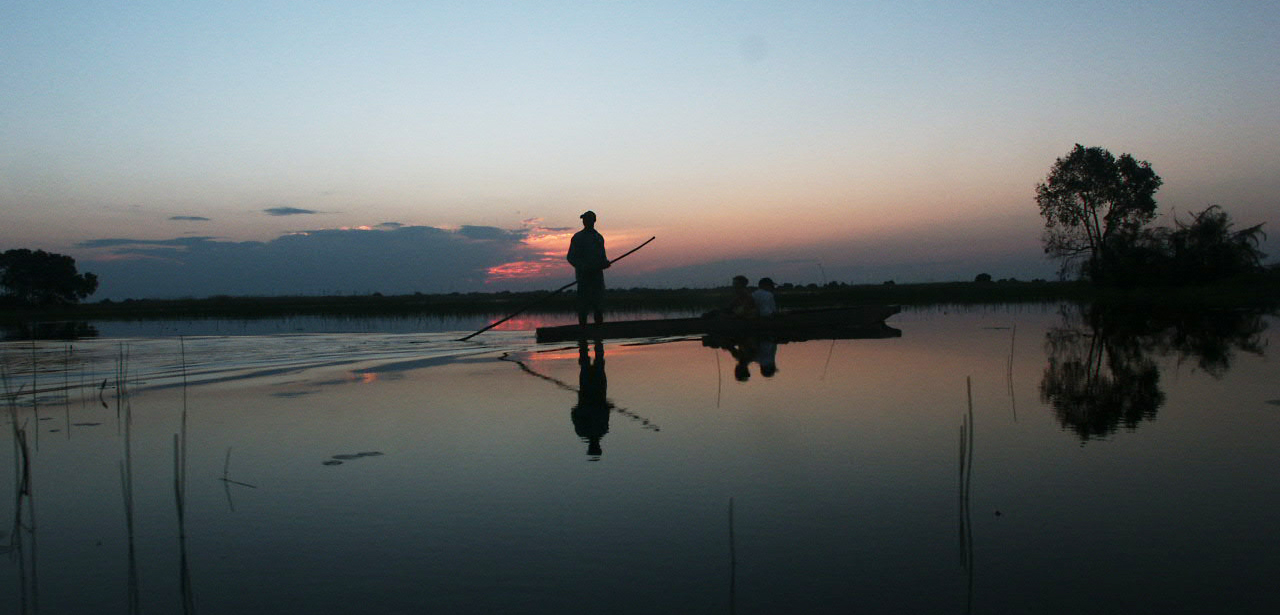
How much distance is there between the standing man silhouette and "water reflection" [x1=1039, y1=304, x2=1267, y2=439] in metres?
8.60

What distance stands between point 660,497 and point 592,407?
3.61 metres

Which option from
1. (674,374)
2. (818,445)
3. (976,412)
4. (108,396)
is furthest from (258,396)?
(976,412)

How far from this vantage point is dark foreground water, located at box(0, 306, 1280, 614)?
134 inches

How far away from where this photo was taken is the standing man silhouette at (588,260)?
1716 cm

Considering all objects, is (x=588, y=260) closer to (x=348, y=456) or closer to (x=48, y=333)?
(x=348, y=456)

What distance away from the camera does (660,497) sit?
15.5 feet

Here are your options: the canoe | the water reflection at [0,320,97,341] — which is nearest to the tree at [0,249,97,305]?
the water reflection at [0,320,97,341]

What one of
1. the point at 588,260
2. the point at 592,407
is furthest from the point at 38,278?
the point at 592,407

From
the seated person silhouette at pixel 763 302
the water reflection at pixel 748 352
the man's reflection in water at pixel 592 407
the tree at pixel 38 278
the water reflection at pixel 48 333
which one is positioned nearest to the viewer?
the man's reflection in water at pixel 592 407

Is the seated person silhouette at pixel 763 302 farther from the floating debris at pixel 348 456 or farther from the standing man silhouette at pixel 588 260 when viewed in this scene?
the floating debris at pixel 348 456

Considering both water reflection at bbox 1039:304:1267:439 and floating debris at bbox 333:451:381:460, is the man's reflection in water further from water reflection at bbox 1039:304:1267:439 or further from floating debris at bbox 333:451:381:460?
water reflection at bbox 1039:304:1267:439

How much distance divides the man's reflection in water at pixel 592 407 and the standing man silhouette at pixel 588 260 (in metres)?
4.27

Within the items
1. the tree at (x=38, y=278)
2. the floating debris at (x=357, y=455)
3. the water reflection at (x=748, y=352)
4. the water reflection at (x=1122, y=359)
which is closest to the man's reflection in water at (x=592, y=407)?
the floating debris at (x=357, y=455)

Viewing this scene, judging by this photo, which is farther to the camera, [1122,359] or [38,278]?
[38,278]
